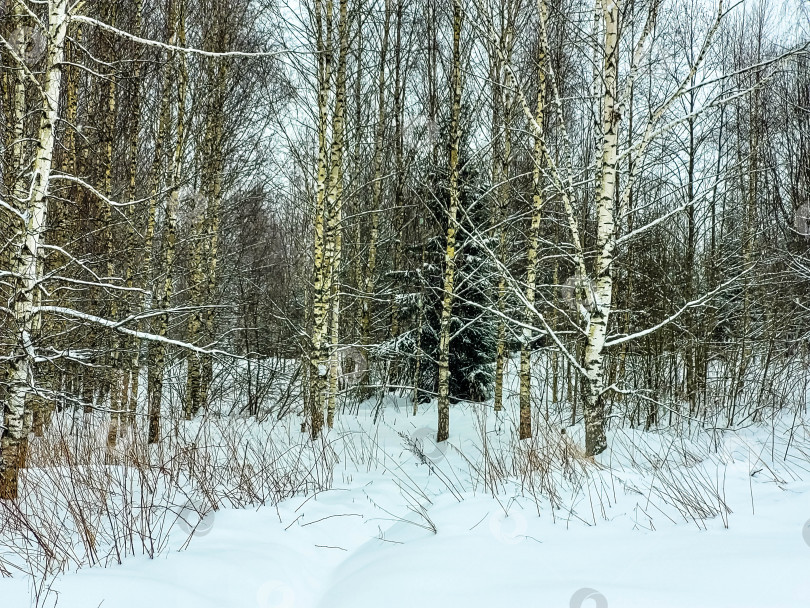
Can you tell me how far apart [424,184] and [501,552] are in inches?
240

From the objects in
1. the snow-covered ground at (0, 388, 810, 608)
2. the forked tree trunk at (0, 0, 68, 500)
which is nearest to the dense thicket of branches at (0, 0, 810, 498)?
the forked tree trunk at (0, 0, 68, 500)

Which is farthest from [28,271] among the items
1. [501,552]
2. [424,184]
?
[424,184]

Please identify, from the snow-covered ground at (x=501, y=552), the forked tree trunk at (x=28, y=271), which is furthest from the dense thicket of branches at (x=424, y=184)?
the snow-covered ground at (x=501, y=552)

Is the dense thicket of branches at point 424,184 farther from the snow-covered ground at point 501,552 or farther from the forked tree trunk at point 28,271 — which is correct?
the snow-covered ground at point 501,552

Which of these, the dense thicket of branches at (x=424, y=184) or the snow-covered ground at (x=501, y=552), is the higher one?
the dense thicket of branches at (x=424, y=184)

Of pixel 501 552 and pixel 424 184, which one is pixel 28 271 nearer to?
pixel 501 552

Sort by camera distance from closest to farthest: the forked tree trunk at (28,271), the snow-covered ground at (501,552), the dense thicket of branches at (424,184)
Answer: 1. the snow-covered ground at (501,552)
2. the forked tree trunk at (28,271)
3. the dense thicket of branches at (424,184)

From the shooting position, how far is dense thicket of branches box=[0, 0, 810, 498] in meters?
5.76

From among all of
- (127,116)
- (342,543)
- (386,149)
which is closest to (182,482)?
(342,543)

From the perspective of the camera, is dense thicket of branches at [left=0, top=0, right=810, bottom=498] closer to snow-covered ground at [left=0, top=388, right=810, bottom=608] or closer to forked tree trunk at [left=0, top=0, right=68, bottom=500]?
forked tree trunk at [left=0, top=0, right=68, bottom=500]

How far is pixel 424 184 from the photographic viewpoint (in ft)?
26.1

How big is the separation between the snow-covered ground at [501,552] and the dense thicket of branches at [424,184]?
1688 millimetres

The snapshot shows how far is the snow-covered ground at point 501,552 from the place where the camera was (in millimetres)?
2264

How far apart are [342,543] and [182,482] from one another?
6.30 feet
